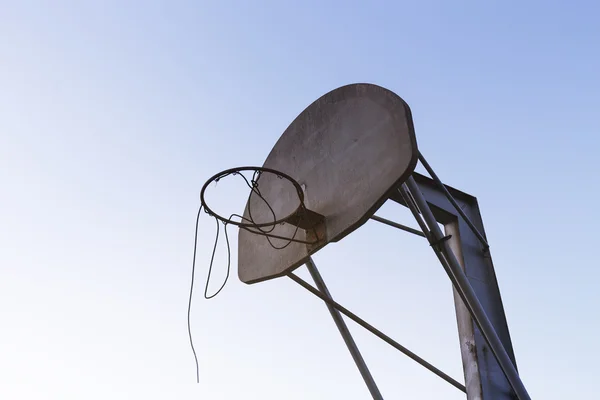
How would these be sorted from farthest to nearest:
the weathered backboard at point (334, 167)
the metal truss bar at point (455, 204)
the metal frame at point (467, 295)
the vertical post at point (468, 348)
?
the metal truss bar at point (455, 204), the vertical post at point (468, 348), the metal frame at point (467, 295), the weathered backboard at point (334, 167)

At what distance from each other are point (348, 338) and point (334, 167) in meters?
1.22

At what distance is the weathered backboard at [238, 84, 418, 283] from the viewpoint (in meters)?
3.47

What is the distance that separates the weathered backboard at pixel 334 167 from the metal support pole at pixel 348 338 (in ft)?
1.40

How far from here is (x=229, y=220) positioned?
3838 mm

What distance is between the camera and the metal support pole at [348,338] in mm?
4211

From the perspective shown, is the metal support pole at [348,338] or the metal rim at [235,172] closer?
the metal rim at [235,172]

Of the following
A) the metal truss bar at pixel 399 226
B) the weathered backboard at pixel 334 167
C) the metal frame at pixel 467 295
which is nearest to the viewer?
the weathered backboard at pixel 334 167

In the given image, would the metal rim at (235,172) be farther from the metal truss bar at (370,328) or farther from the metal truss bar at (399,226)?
the metal truss bar at (399,226)

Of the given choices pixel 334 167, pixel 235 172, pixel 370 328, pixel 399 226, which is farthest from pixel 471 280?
pixel 235 172

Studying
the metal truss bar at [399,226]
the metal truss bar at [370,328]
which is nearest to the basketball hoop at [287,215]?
the metal truss bar at [370,328]

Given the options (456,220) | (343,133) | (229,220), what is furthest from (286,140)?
(456,220)

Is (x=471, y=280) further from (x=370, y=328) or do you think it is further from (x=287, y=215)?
(x=287, y=215)

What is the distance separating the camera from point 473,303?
364 cm

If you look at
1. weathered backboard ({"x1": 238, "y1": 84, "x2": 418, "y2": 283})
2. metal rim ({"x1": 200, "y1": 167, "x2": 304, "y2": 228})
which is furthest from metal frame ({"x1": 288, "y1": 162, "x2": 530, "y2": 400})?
metal rim ({"x1": 200, "y1": 167, "x2": 304, "y2": 228})
